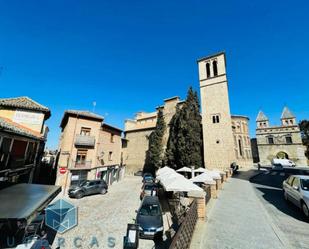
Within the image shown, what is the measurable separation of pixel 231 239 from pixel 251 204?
473 centimetres

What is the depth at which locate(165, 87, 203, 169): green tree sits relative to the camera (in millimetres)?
24188

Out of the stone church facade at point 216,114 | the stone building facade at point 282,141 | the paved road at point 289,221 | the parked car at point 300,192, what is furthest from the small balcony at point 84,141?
the stone building facade at point 282,141

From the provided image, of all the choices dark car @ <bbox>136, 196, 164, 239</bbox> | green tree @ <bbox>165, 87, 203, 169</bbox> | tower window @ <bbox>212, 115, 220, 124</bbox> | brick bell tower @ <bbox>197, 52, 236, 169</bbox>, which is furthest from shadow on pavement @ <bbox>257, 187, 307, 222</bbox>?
tower window @ <bbox>212, 115, 220, 124</bbox>

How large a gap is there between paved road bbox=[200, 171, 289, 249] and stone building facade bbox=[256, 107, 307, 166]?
44.8 m

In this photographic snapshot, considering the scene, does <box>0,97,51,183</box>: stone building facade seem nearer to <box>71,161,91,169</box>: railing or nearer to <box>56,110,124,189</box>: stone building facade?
<box>56,110,124,189</box>: stone building facade

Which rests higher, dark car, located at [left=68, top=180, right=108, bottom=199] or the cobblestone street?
dark car, located at [left=68, top=180, right=108, bottom=199]

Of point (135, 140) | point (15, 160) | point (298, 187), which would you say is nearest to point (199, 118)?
point (135, 140)

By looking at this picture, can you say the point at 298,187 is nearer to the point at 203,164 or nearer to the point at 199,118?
the point at 203,164

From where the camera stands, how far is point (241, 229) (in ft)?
18.7

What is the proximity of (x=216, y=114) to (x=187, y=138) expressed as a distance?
6.12m

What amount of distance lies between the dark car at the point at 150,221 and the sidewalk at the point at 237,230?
2.28 metres

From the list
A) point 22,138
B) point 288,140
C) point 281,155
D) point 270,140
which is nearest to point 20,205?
point 22,138

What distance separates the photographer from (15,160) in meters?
9.56

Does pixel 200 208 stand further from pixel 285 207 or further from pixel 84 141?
pixel 84 141
